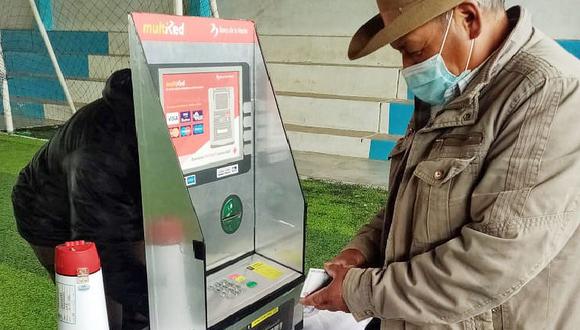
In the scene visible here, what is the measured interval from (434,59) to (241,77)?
532 millimetres

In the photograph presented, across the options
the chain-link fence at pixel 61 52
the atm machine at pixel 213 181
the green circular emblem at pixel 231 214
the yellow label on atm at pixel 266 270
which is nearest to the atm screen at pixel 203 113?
the atm machine at pixel 213 181

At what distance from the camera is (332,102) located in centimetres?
457

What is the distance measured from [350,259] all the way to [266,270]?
0.29m

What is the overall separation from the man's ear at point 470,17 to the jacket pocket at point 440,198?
21 cm

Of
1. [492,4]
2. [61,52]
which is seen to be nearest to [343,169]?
[492,4]

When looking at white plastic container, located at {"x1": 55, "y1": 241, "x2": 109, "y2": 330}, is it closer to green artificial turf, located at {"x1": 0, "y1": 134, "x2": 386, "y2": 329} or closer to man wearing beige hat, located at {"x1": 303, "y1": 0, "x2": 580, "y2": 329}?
man wearing beige hat, located at {"x1": 303, "y1": 0, "x2": 580, "y2": 329}

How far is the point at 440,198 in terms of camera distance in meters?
0.85

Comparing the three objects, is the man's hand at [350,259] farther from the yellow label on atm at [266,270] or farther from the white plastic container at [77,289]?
the white plastic container at [77,289]

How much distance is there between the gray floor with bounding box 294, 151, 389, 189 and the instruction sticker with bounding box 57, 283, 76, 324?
113 inches

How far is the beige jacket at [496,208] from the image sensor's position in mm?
767

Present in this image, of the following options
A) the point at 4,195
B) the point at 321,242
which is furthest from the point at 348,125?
the point at 4,195

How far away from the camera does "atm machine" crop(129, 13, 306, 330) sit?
94cm

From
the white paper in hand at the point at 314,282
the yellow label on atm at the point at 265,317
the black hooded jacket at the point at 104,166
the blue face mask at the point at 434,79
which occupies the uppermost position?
the blue face mask at the point at 434,79

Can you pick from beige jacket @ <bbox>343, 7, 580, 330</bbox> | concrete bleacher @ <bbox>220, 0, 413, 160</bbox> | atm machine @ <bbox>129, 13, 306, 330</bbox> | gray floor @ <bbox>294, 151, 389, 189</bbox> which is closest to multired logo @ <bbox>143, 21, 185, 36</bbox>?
atm machine @ <bbox>129, 13, 306, 330</bbox>
